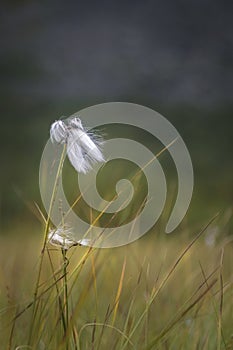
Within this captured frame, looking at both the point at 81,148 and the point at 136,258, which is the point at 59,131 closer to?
the point at 81,148

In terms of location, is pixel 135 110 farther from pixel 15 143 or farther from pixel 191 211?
pixel 191 211

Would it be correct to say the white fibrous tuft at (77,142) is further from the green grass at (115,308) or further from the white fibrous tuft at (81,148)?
the green grass at (115,308)

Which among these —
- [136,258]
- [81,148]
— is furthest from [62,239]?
[136,258]

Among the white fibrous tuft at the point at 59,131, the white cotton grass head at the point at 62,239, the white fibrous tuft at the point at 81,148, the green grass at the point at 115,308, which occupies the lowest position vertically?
the green grass at the point at 115,308

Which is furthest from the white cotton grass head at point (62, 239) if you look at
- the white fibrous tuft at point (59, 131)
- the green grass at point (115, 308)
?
the white fibrous tuft at point (59, 131)

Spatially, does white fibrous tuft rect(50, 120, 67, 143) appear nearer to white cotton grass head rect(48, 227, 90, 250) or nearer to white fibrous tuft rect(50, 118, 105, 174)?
white fibrous tuft rect(50, 118, 105, 174)

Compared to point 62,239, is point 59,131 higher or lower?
higher
